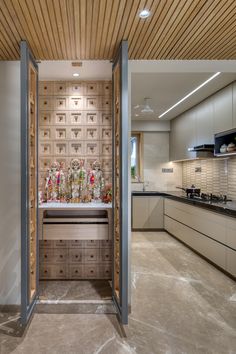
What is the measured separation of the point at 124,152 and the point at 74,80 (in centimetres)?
160

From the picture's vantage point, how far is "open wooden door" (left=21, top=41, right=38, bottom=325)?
226 cm

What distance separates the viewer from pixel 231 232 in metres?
3.23

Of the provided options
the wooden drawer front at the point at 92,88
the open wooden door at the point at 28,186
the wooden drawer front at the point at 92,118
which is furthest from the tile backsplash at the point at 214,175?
the open wooden door at the point at 28,186

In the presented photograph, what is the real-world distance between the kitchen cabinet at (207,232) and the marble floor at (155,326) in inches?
12.1

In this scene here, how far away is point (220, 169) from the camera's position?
449cm

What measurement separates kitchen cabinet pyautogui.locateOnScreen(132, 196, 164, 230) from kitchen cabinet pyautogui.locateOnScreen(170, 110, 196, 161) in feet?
3.90

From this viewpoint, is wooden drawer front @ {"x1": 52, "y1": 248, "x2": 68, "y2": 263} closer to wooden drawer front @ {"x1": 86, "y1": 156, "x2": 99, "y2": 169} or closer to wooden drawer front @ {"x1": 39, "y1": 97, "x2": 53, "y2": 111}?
wooden drawer front @ {"x1": 86, "y1": 156, "x2": 99, "y2": 169}

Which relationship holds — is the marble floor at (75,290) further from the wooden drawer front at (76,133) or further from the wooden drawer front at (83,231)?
the wooden drawer front at (76,133)

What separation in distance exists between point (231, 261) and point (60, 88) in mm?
3215

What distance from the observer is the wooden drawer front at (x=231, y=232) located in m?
3.18

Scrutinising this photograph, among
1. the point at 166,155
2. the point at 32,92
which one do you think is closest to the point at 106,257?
the point at 32,92

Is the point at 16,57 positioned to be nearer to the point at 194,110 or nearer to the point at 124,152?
the point at 124,152

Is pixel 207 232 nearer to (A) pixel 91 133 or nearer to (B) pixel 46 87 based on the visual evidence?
(A) pixel 91 133

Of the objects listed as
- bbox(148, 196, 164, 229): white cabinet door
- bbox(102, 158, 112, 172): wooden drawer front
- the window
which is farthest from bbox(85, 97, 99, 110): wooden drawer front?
the window
